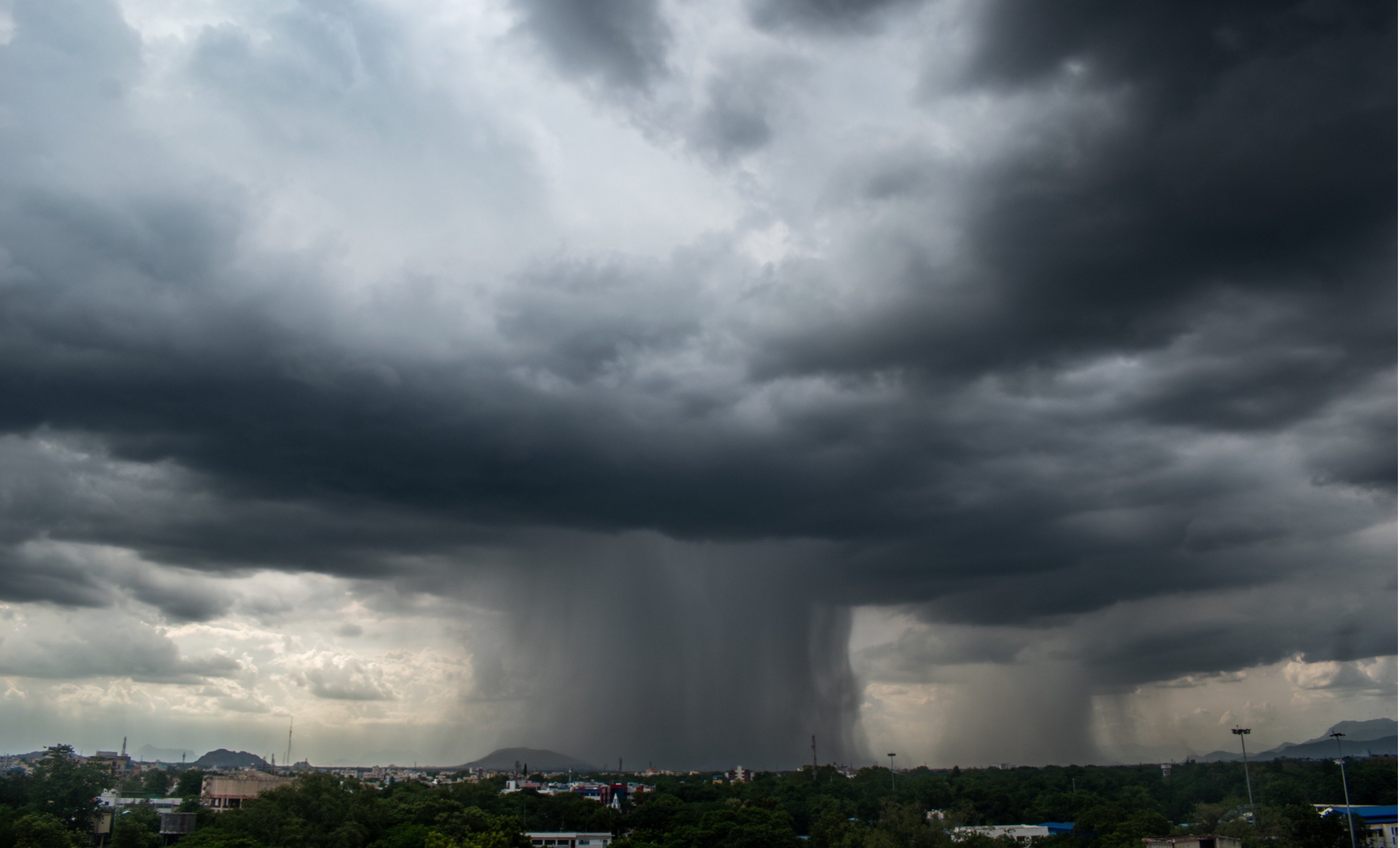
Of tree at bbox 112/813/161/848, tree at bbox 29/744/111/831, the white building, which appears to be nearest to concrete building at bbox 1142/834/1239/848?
the white building

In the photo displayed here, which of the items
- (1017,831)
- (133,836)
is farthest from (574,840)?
(1017,831)

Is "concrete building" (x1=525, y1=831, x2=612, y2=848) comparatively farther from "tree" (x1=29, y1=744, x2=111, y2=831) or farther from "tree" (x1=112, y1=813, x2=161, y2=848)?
"tree" (x1=29, y1=744, x2=111, y2=831)

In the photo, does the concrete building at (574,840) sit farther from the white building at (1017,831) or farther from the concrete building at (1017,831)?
the concrete building at (1017,831)

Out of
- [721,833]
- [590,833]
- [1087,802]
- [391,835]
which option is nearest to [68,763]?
[391,835]

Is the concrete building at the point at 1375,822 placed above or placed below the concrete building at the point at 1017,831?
above

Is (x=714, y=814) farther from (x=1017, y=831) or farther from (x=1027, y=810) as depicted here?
(x=1027, y=810)

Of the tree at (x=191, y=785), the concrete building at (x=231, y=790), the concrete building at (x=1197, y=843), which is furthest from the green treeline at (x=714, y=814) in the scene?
the concrete building at (x=231, y=790)
